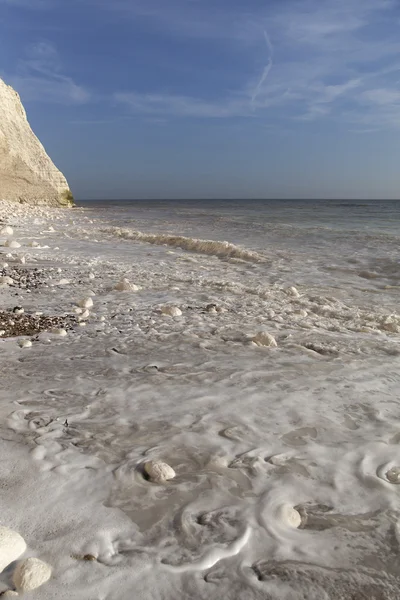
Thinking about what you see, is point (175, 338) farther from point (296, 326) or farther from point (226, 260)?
point (226, 260)

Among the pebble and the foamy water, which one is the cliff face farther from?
the pebble

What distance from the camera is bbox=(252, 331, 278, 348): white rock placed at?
3721 millimetres

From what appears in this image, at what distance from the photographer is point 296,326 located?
435cm

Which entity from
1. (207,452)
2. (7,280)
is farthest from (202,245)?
(207,452)

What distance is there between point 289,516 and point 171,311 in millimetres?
3111

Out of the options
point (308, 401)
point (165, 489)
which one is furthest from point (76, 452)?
point (308, 401)

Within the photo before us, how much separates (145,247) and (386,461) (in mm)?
9874

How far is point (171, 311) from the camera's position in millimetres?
4641

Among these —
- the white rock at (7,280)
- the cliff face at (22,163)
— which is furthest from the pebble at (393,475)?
the cliff face at (22,163)

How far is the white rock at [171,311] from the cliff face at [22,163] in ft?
97.1

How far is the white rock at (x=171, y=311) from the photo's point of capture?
15.2ft

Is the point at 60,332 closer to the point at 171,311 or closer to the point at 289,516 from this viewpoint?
the point at 171,311

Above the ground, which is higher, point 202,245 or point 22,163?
point 22,163

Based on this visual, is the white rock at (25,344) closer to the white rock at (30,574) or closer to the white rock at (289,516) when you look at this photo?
the white rock at (30,574)
